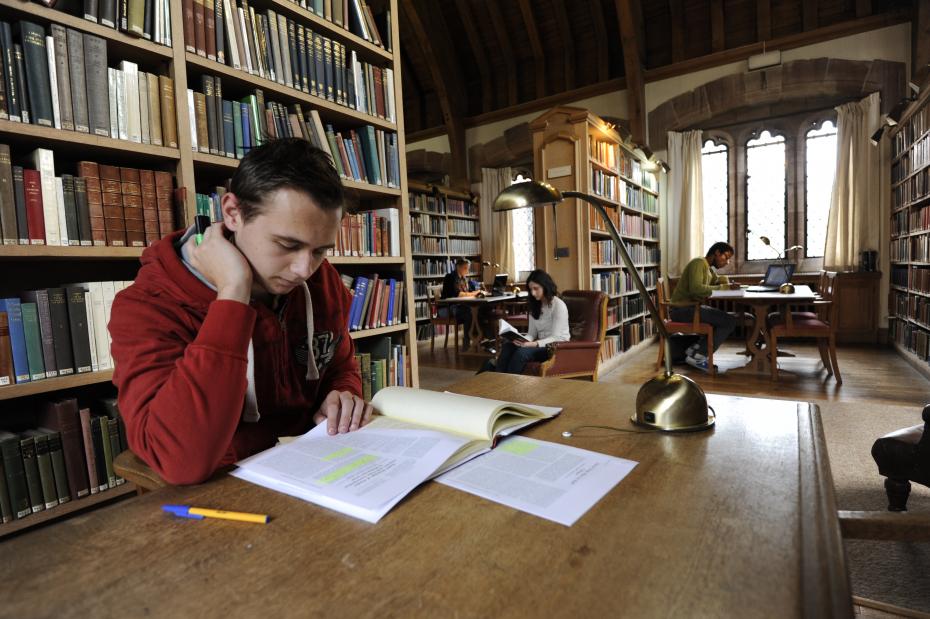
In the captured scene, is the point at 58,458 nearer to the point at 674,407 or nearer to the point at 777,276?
the point at 674,407

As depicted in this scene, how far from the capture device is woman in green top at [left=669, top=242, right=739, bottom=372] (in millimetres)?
4797

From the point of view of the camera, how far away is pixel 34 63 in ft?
4.91

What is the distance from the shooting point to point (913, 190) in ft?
16.8

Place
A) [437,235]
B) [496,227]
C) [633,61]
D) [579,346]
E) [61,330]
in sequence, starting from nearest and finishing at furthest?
[61,330], [579,346], [633,61], [437,235], [496,227]

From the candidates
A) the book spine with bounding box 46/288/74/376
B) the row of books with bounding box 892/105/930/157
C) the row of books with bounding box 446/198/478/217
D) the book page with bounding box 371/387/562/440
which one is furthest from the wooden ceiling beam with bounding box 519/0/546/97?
the book page with bounding box 371/387/562/440

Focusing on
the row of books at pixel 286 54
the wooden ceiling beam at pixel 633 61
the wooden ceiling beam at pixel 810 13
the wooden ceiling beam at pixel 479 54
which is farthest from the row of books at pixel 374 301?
the wooden ceiling beam at pixel 479 54

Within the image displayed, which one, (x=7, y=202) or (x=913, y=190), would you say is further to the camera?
(x=913, y=190)

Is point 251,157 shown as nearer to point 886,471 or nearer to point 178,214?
point 178,214

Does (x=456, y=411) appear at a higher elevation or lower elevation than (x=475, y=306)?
higher

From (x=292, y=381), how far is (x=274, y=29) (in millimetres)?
1645

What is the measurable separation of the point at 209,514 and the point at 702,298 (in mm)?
4883

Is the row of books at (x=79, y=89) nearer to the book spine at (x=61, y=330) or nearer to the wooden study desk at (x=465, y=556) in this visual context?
the book spine at (x=61, y=330)

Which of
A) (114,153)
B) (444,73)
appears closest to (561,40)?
(444,73)

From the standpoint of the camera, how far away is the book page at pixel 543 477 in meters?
0.70
